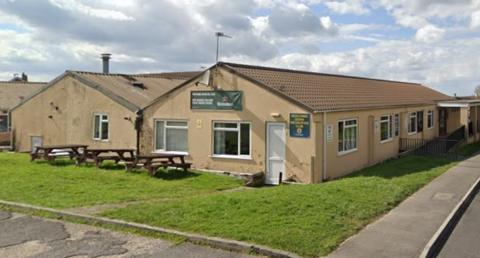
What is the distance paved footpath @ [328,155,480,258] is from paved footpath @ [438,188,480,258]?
325mm

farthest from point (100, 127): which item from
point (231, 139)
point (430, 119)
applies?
point (430, 119)

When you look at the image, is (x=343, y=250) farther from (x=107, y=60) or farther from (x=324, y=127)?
(x=107, y=60)

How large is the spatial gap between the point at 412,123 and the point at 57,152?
61.5 ft

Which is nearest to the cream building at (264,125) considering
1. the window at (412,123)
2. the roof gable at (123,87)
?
the roof gable at (123,87)

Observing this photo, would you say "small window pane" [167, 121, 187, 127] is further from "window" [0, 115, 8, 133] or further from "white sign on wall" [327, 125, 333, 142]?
"window" [0, 115, 8, 133]

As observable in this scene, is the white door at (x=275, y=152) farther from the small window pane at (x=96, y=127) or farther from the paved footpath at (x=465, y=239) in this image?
the small window pane at (x=96, y=127)

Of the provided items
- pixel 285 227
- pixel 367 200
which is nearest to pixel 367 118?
pixel 367 200

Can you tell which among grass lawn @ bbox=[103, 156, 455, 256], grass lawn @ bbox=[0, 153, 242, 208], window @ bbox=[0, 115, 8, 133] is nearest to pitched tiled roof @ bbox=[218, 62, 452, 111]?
grass lawn @ bbox=[0, 153, 242, 208]

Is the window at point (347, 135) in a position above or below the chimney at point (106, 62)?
below

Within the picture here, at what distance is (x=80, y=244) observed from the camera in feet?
27.5

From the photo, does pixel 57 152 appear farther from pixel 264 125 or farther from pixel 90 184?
pixel 264 125

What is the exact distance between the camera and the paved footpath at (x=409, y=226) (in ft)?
26.1

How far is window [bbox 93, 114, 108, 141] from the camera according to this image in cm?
2203

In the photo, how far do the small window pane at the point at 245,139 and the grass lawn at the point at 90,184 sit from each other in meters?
1.21
